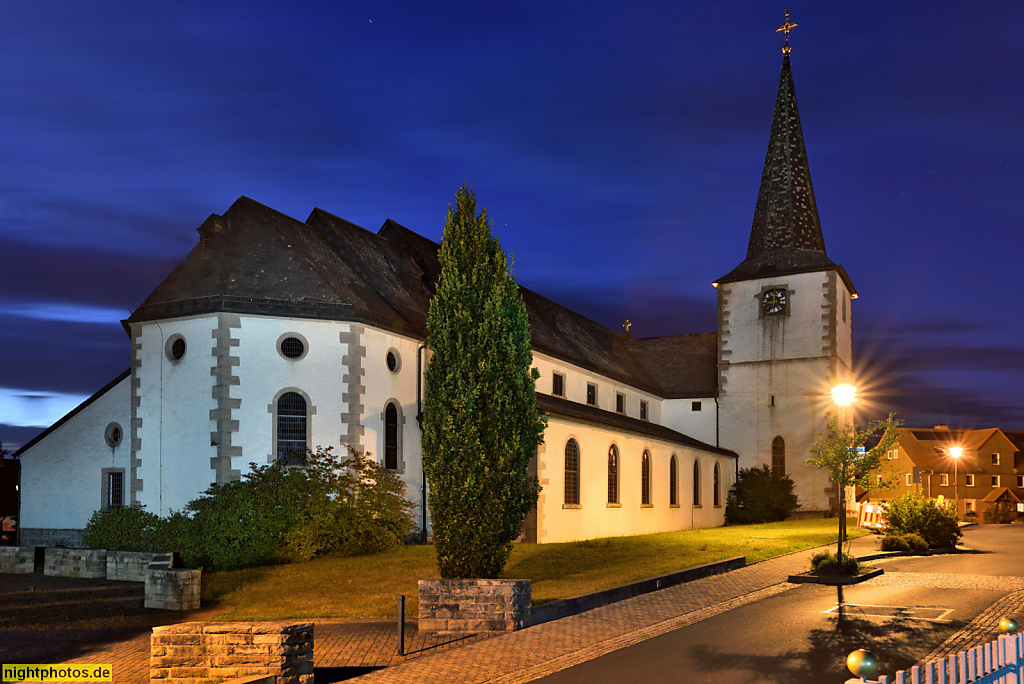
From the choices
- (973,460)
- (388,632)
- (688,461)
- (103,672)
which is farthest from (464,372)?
(973,460)

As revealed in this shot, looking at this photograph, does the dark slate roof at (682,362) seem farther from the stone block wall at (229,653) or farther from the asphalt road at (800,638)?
the stone block wall at (229,653)

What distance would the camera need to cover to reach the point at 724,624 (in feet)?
45.2

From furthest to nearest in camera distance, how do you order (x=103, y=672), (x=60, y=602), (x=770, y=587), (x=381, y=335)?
(x=381, y=335), (x=770, y=587), (x=60, y=602), (x=103, y=672)

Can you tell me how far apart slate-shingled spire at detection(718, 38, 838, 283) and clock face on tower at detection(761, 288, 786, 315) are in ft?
3.57

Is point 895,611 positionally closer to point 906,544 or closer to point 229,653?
point 229,653

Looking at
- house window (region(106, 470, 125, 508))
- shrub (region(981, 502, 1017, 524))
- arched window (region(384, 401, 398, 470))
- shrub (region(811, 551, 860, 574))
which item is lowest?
shrub (region(981, 502, 1017, 524))

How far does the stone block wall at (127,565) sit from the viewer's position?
20.4 m

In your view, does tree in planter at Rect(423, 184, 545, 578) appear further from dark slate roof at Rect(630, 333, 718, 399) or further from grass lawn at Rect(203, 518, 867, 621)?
dark slate roof at Rect(630, 333, 718, 399)

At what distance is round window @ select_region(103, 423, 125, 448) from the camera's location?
91.6 ft

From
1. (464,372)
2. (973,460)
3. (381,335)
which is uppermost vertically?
(381,335)

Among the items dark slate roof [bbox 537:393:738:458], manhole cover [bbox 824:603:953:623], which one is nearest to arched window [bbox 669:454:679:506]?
dark slate roof [bbox 537:393:738:458]

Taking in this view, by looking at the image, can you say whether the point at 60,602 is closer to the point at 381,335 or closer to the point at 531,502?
the point at 531,502

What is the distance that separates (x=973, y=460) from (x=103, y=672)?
9338 cm

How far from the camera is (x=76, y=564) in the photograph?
840 inches
